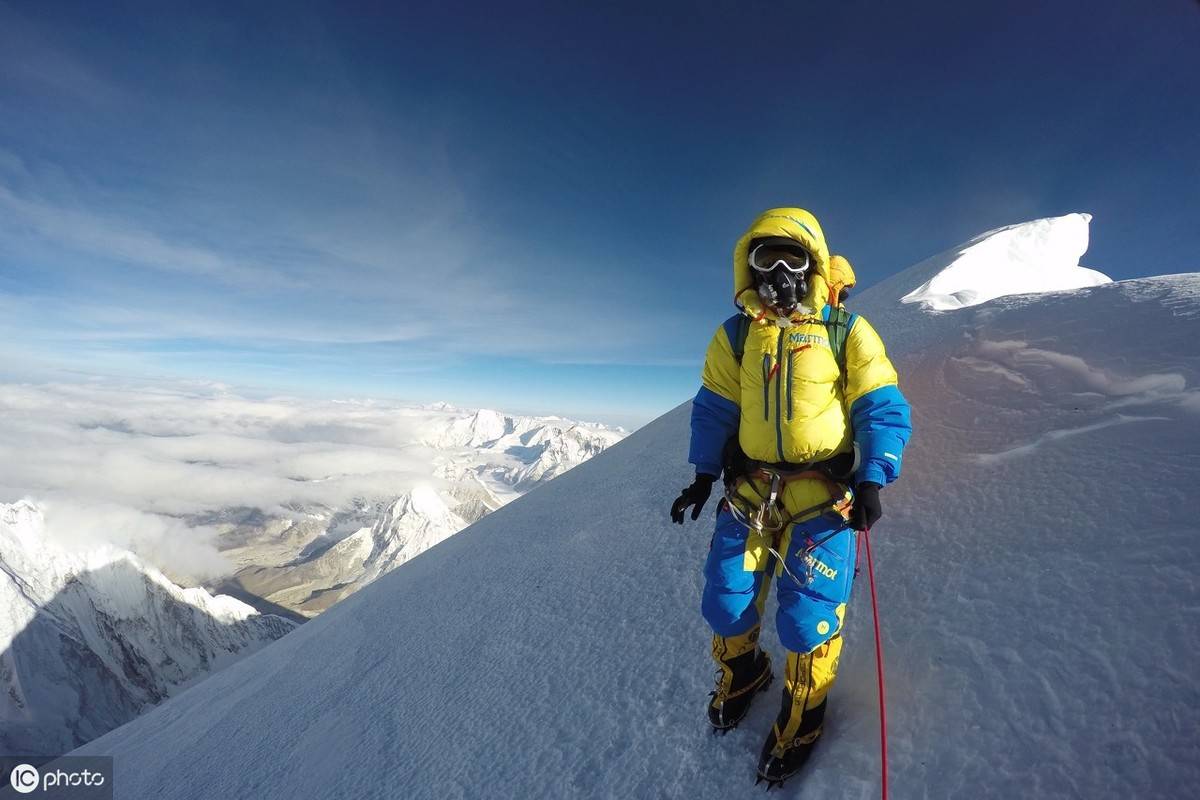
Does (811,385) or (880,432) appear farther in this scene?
(811,385)

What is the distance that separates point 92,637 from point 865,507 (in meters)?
246

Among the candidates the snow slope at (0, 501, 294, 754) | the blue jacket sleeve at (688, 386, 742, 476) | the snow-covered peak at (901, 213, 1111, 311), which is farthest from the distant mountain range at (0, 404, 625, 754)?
the blue jacket sleeve at (688, 386, 742, 476)

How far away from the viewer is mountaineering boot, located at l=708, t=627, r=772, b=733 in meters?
2.75

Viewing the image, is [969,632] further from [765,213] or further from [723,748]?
[765,213]

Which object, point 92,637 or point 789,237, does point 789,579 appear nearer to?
point 789,237

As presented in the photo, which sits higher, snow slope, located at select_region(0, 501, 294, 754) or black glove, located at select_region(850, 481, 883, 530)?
black glove, located at select_region(850, 481, 883, 530)

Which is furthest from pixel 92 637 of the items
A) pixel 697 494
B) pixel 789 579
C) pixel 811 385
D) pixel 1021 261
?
pixel 1021 261

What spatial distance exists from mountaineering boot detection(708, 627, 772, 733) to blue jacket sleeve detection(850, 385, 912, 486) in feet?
3.71

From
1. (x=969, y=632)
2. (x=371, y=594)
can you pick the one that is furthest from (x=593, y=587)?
(x=371, y=594)

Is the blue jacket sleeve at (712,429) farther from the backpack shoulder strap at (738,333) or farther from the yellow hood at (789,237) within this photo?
the yellow hood at (789,237)

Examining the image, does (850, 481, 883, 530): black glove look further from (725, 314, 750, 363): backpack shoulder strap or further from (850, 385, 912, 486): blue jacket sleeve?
(725, 314, 750, 363): backpack shoulder strap

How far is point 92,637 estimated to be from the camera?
161 metres

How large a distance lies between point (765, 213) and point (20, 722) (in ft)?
656

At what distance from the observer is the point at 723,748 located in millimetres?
2691
